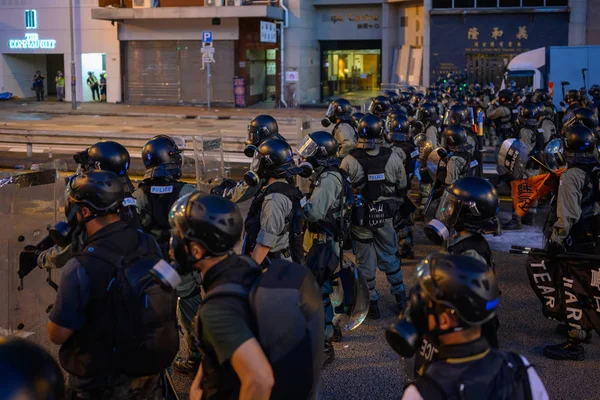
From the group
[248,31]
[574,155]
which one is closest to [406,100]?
[574,155]

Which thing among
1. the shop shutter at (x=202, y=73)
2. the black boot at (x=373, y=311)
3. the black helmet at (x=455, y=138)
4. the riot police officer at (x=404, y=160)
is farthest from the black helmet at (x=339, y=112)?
the shop shutter at (x=202, y=73)

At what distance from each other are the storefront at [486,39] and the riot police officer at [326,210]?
31106 mm

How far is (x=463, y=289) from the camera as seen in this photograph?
279 cm

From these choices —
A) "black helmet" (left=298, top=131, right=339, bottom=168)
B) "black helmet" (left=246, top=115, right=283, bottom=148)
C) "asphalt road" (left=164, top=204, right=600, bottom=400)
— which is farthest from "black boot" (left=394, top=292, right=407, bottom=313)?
"black helmet" (left=246, top=115, right=283, bottom=148)

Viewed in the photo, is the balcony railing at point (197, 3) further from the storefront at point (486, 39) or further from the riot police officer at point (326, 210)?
the riot police officer at point (326, 210)

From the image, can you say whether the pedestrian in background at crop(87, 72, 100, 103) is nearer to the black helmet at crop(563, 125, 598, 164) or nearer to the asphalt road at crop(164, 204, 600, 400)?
the asphalt road at crop(164, 204, 600, 400)

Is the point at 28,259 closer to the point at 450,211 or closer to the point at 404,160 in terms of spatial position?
the point at 450,211

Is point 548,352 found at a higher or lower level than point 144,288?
lower

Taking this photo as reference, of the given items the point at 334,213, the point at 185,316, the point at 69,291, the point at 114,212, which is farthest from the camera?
the point at 334,213

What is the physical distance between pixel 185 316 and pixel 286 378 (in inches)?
124

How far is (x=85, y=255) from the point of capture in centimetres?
382

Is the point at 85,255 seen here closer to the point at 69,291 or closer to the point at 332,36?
the point at 69,291

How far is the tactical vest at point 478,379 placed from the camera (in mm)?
2697

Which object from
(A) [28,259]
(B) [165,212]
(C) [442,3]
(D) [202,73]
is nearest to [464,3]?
(C) [442,3]
